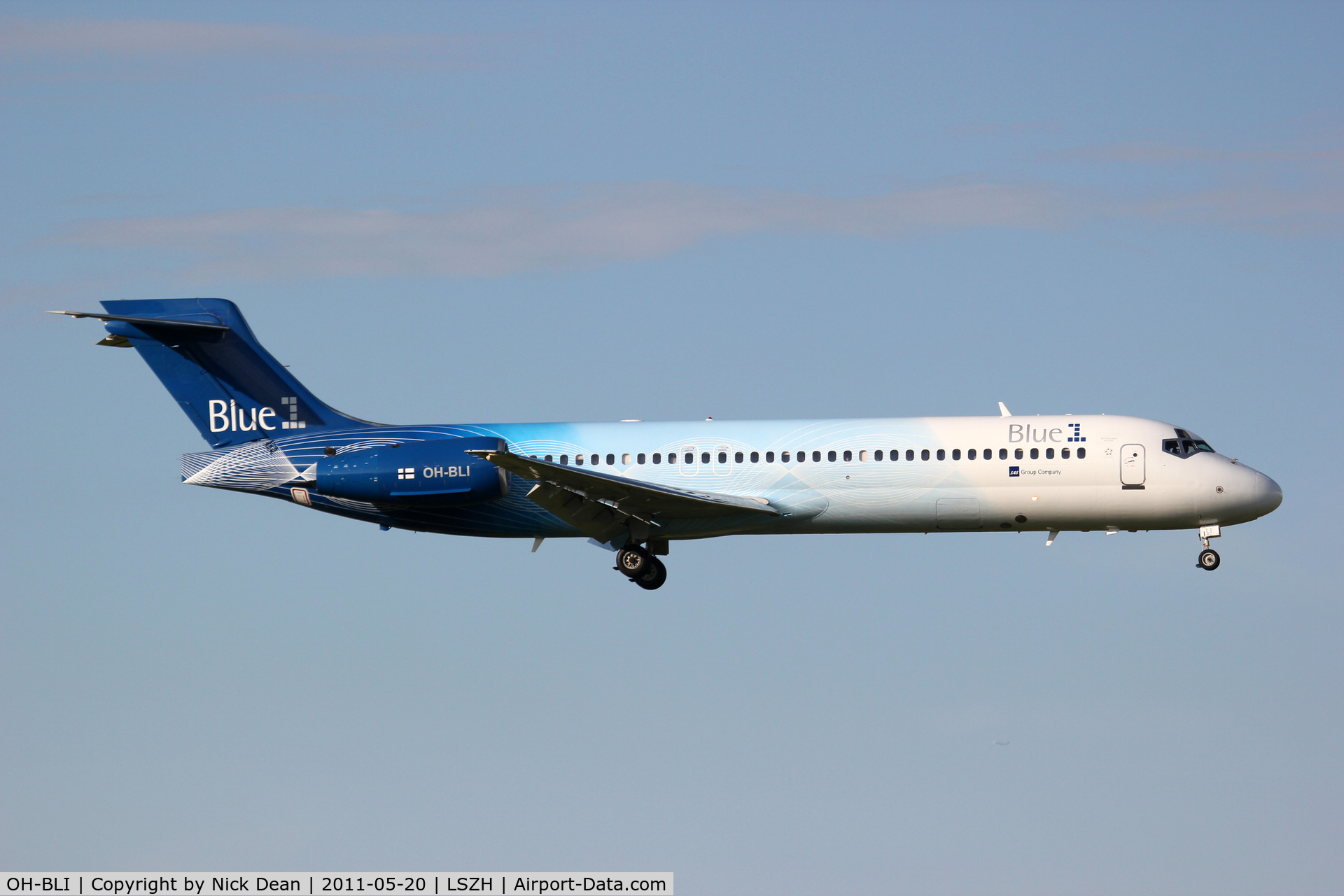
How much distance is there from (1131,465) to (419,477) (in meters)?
15.5

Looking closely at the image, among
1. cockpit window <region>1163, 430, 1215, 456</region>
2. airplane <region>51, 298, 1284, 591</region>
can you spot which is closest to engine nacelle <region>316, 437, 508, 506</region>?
airplane <region>51, 298, 1284, 591</region>

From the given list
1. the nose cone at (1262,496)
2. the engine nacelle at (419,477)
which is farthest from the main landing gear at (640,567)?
the nose cone at (1262,496)

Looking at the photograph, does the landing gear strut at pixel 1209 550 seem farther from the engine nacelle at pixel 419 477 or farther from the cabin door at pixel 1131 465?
the engine nacelle at pixel 419 477

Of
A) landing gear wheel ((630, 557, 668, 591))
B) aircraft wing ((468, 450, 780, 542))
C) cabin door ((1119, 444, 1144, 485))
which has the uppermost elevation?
cabin door ((1119, 444, 1144, 485))

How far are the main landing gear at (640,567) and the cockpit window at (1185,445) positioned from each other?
11.5 meters

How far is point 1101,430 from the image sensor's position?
3266 centimetres

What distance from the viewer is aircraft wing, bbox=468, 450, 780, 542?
103 ft

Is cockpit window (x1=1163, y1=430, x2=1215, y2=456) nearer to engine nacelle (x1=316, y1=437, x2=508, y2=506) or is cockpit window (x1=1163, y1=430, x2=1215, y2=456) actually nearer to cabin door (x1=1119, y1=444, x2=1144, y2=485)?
cabin door (x1=1119, y1=444, x2=1144, y2=485)

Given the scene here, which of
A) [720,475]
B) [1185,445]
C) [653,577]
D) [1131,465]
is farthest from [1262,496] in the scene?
[653,577]

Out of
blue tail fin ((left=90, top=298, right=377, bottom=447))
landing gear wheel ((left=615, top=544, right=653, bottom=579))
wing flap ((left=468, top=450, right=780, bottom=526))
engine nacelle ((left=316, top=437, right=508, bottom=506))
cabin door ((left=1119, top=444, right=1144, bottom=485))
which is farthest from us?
blue tail fin ((left=90, top=298, right=377, bottom=447))

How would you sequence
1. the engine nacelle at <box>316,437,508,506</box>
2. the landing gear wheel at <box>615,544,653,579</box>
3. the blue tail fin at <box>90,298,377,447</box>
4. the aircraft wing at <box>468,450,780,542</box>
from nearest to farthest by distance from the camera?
the aircraft wing at <box>468,450,780,542</box> < the engine nacelle at <box>316,437,508,506</box> < the landing gear wheel at <box>615,544,653,579</box> < the blue tail fin at <box>90,298,377,447</box>

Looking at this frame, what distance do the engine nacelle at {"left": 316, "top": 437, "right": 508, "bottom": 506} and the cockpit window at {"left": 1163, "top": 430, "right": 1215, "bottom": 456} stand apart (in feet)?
47.6

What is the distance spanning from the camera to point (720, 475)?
3344 cm

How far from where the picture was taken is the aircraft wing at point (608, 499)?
103ft
